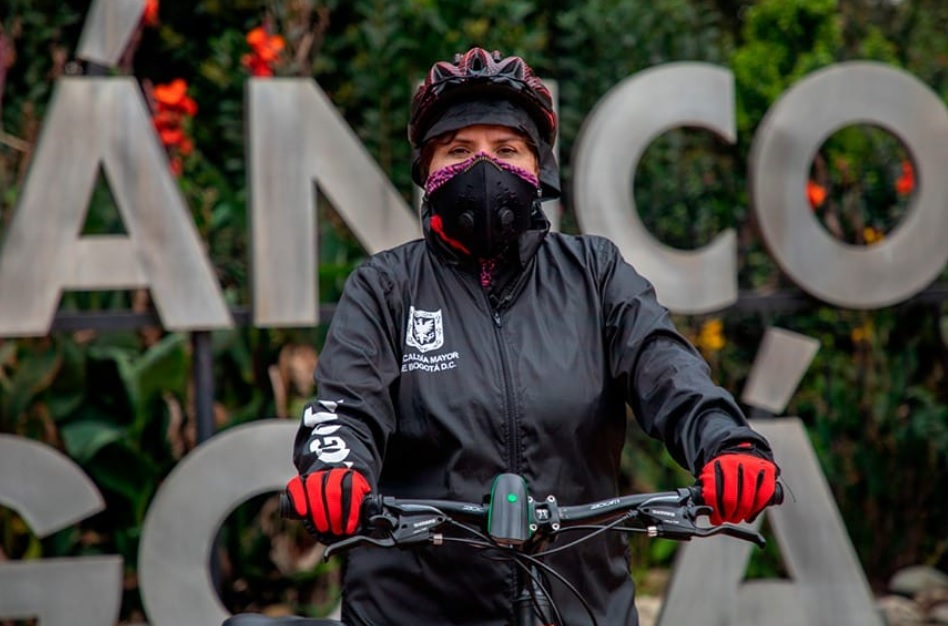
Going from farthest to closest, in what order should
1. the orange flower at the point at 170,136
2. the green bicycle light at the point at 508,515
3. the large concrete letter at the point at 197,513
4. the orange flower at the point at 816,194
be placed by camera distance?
the orange flower at the point at 816,194, the orange flower at the point at 170,136, the large concrete letter at the point at 197,513, the green bicycle light at the point at 508,515

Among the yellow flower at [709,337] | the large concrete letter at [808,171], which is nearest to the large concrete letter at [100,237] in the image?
the large concrete letter at [808,171]

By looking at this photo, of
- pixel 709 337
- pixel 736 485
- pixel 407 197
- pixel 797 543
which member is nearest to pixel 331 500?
pixel 736 485

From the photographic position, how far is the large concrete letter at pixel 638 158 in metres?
5.85

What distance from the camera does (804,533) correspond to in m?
5.99

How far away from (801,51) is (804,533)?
110 inches

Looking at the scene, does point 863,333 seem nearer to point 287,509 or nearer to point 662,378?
point 662,378

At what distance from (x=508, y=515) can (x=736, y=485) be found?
350mm

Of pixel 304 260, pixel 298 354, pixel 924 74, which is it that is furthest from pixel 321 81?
pixel 924 74

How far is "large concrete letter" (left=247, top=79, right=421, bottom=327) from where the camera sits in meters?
5.54

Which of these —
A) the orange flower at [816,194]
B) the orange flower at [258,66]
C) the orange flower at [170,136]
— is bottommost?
the orange flower at [816,194]

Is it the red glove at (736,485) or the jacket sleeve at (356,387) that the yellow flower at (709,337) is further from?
the red glove at (736,485)

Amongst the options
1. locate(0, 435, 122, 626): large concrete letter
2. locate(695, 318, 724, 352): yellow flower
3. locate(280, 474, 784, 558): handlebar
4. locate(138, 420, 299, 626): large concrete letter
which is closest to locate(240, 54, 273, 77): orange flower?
locate(138, 420, 299, 626): large concrete letter

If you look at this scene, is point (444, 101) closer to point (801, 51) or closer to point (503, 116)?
point (503, 116)

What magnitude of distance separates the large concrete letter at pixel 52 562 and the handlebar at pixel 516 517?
10.6 ft
